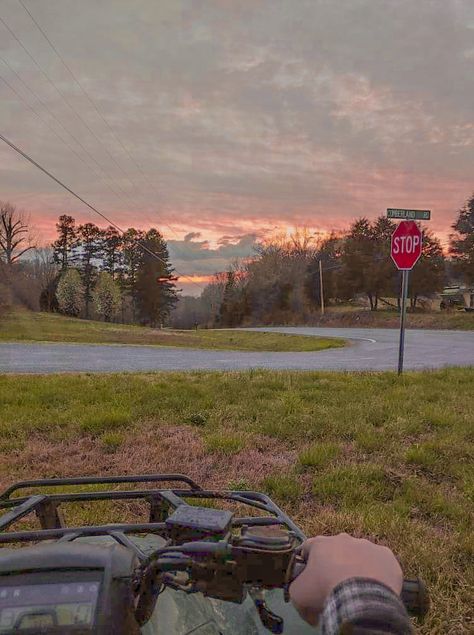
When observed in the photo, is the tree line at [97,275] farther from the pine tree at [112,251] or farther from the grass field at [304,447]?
the grass field at [304,447]

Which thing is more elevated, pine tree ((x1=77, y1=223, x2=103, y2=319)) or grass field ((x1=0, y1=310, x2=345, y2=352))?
pine tree ((x1=77, y1=223, x2=103, y2=319))

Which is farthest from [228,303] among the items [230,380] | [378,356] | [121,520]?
[121,520]

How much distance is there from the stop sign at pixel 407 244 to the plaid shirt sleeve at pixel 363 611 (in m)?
8.96

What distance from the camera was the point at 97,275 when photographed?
61281mm

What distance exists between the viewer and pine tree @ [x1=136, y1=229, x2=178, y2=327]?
6925 cm

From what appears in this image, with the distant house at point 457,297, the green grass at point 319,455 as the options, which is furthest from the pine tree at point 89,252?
the green grass at point 319,455

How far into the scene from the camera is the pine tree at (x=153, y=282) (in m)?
69.2

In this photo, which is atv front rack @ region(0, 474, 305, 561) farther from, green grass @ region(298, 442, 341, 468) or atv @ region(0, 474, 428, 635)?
green grass @ region(298, 442, 341, 468)

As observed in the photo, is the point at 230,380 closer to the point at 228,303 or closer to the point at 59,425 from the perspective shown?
the point at 59,425

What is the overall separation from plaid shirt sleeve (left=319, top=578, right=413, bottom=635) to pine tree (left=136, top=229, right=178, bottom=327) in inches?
2712

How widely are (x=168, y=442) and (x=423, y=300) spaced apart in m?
49.4

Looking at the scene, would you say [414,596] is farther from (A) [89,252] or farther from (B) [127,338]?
(A) [89,252]

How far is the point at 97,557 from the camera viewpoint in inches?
33.1

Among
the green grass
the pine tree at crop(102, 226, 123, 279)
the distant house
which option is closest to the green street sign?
the green grass
